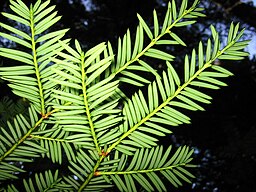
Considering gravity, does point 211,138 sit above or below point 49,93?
below

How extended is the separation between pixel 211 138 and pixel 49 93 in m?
1.90

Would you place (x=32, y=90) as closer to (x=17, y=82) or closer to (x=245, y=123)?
(x=17, y=82)

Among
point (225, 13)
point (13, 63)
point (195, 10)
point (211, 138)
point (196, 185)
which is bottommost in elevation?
point (196, 185)

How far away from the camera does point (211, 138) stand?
2014 millimetres

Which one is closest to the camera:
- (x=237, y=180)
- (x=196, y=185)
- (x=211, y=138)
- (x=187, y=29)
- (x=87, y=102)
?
(x=87, y=102)

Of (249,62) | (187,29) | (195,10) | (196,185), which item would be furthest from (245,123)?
(195,10)

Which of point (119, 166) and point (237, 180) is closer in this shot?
point (119, 166)

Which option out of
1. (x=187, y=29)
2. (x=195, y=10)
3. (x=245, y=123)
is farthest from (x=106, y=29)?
(x=195, y=10)

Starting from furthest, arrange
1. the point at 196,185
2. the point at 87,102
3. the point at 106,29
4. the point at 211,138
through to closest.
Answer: the point at 106,29, the point at 211,138, the point at 196,185, the point at 87,102

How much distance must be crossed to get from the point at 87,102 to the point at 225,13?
7.97 ft

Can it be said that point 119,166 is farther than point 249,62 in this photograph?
No

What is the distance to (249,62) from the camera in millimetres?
2166

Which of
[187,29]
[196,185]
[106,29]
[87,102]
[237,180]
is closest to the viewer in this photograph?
[87,102]

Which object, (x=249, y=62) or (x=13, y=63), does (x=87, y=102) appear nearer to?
(x=13, y=63)
